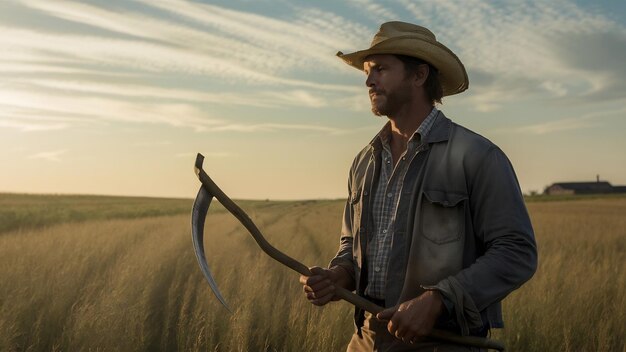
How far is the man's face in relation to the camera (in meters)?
2.83

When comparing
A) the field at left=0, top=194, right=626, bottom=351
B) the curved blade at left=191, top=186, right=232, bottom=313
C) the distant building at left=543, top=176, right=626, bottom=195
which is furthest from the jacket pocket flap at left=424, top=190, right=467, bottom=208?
the distant building at left=543, top=176, right=626, bottom=195

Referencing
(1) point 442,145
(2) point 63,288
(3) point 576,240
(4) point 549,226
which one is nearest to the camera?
(1) point 442,145

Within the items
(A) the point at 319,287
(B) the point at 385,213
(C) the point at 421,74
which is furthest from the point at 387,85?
(A) the point at 319,287

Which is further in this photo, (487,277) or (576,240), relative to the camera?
(576,240)

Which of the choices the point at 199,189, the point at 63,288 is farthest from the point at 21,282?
the point at 199,189

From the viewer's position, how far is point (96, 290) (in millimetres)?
7910

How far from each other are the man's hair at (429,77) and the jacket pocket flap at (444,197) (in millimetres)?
486

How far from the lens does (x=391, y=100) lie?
2.82 metres

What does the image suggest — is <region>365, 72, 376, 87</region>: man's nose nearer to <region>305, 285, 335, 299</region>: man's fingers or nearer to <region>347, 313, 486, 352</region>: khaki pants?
<region>305, 285, 335, 299</region>: man's fingers

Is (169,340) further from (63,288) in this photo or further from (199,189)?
(199,189)

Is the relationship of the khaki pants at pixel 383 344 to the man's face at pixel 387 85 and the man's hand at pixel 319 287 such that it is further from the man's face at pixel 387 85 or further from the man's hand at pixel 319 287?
the man's face at pixel 387 85

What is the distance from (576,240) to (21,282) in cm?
1158

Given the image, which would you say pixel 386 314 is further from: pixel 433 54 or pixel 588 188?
pixel 588 188

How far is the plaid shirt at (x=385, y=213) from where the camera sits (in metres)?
2.79
